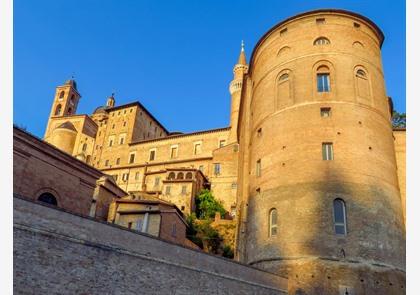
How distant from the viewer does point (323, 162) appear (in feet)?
62.5

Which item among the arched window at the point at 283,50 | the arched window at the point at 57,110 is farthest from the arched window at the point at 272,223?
the arched window at the point at 57,110

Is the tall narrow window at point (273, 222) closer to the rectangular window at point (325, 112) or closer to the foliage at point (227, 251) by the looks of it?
the rectangular window at point (325, 112)

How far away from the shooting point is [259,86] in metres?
24.3

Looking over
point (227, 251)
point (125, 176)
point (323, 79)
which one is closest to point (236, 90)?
point (125, 176)

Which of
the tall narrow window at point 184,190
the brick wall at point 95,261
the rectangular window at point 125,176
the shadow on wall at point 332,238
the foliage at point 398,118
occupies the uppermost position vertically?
the foliage at point 398,118

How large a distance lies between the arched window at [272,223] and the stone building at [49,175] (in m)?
9.02

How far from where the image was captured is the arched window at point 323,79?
2111cm

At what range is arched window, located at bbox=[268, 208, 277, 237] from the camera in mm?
18969

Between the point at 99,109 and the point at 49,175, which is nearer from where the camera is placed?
Answer: the point at 49,175

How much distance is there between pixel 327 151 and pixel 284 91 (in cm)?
469

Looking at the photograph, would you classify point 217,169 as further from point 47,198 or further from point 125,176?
point 47,198

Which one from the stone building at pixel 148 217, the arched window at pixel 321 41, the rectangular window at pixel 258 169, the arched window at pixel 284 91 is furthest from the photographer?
the stone building at pixel 148 217

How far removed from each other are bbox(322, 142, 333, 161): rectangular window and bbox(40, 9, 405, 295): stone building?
0.06 m

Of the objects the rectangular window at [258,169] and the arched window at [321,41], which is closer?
the rectangular window at [258,169]
